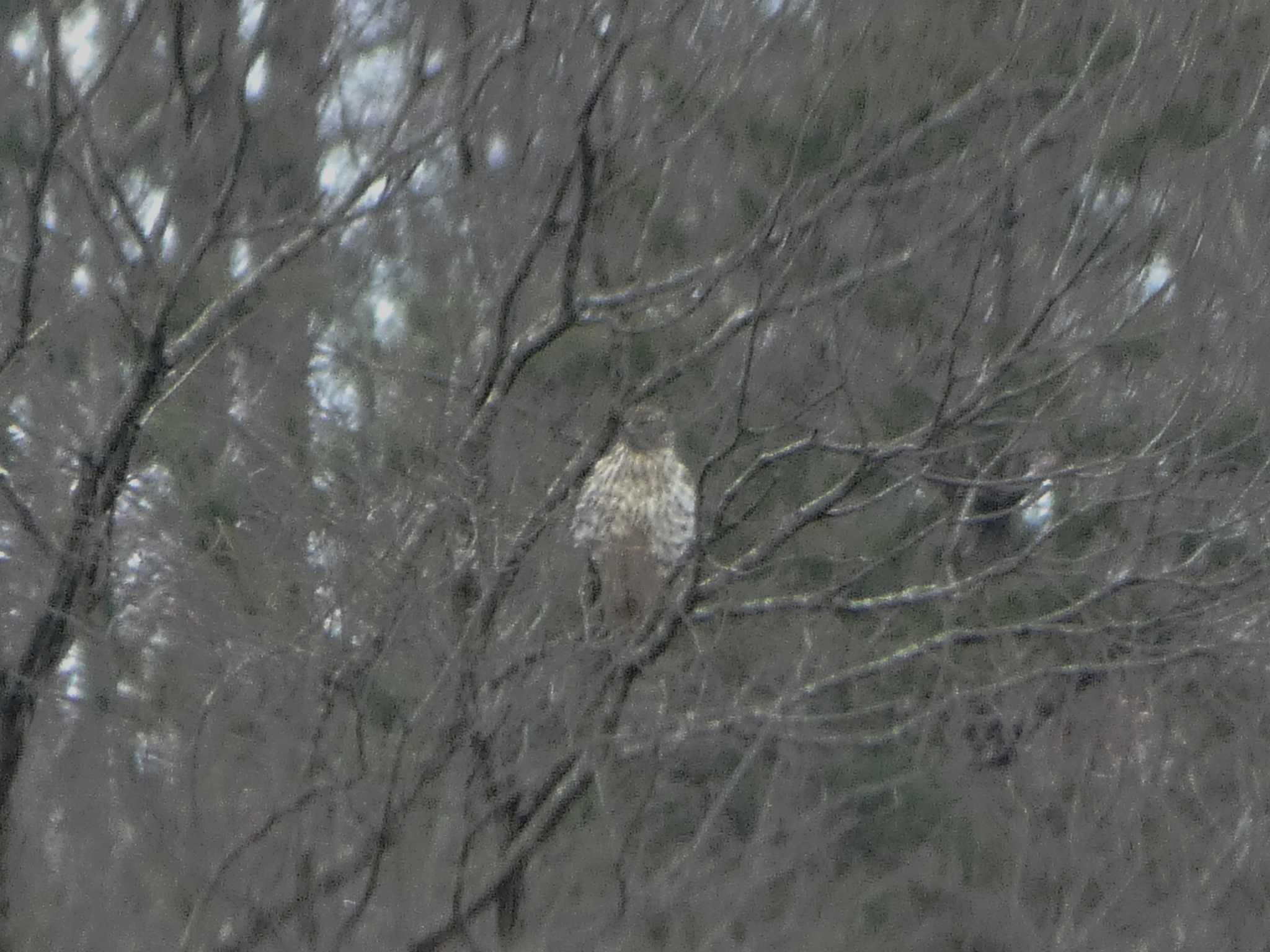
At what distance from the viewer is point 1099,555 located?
191 inches

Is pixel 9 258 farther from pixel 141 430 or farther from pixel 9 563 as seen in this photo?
pixel 9 563

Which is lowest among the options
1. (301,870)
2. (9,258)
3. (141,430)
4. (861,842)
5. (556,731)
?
(301,870)

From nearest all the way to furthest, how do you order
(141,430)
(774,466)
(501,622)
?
(501,622), (141,430), (774,466)

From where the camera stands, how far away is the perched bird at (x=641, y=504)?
18.2 ft

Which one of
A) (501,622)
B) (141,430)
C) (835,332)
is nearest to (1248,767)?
(835,332)

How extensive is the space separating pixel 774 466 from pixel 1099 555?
0.81 meters

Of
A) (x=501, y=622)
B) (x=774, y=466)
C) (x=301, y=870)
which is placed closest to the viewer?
(x=301, y=870)

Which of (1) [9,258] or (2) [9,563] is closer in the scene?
(2) [9,563]

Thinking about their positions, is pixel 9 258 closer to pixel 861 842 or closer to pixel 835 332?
pixel 835 332

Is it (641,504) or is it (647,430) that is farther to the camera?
(641,504)

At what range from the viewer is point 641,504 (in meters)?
6.00

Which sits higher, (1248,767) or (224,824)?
(1248,767)

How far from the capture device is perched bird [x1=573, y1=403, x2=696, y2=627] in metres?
5.54

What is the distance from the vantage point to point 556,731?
161 inches
